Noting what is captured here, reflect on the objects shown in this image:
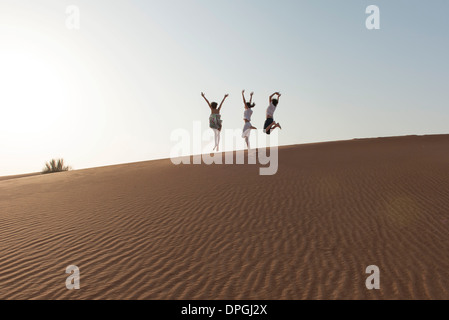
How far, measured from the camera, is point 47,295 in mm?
5207

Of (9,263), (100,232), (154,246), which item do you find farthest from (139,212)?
(9,263)

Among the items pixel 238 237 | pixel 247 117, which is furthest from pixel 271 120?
pixel 238 237

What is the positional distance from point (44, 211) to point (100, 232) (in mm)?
3487

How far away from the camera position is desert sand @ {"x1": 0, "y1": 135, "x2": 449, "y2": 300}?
17.5 feet

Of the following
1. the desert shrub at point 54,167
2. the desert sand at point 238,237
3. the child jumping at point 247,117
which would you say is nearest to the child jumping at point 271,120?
the child jumping at point 247,117

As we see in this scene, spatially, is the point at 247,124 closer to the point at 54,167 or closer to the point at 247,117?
the point at 247,117

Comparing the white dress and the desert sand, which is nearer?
the desert sand

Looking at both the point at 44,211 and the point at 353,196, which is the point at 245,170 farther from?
the point at 44,211

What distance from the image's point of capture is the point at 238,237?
740cm

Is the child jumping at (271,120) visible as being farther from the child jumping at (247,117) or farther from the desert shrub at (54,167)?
the desert shrub at (54,167)

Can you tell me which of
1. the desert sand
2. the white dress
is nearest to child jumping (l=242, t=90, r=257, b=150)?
the white dress

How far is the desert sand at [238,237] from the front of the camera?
5.34 metres

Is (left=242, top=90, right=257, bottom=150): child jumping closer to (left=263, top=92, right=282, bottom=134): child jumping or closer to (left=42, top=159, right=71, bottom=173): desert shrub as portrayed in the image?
(left=263, top=92, right=282, bottom=134): child jumping
